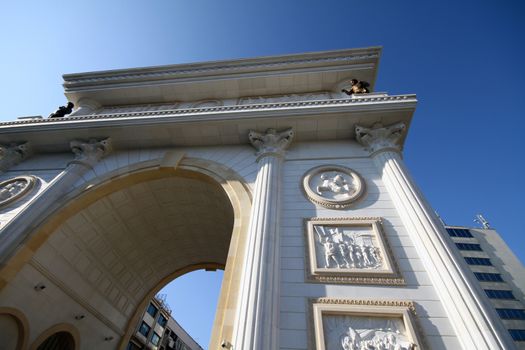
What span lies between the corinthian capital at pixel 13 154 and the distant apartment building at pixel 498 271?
4303cm

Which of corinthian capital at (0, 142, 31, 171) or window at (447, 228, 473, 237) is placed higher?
window at (447, 228, 473, 237)

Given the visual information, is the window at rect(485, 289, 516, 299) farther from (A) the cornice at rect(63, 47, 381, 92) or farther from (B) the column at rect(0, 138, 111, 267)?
(B) the column at rect(0, 138, 111, 267)

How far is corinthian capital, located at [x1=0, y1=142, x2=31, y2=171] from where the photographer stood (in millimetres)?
8984

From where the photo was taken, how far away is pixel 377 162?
7.09m

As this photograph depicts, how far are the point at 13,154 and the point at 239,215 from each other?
9015 mm

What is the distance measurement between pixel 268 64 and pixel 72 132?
835 centimetres

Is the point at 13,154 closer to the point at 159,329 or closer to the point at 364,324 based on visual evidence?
the point at 364,324

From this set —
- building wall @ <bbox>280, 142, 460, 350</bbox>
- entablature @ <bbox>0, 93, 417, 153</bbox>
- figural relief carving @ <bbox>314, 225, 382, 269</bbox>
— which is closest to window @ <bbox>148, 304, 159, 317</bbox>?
entablature @ <bbox>0, 93, 417, 153</bbox>

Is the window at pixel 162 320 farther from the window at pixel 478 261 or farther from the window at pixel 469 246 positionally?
the window at pixel 469 246

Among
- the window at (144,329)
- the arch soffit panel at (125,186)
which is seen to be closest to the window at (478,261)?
the window at (144,329)

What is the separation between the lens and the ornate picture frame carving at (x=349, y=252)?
181 inches

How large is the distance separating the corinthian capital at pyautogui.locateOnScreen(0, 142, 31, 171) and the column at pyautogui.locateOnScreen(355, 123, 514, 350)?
1188cm

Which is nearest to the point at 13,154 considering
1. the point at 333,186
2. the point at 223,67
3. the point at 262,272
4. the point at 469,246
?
the point at 223,67

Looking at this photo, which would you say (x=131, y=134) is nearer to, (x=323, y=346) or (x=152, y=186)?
(x=152, y=186)
